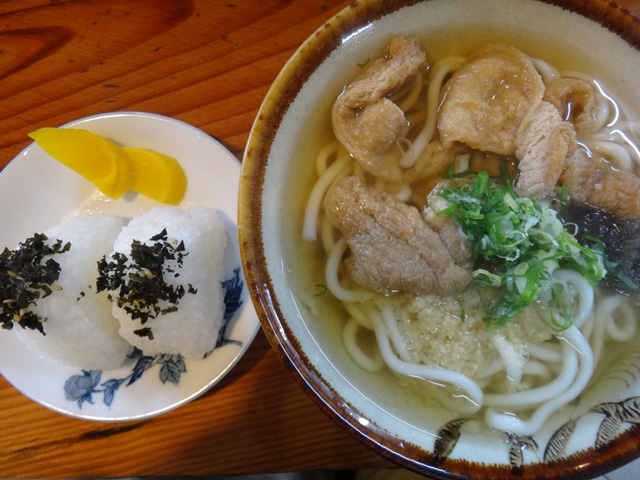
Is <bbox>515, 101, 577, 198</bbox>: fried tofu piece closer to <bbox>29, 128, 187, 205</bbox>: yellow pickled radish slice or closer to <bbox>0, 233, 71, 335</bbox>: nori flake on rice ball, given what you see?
<bbox>29, 128, 187, 205</bbox>: yellow pickled radish slice

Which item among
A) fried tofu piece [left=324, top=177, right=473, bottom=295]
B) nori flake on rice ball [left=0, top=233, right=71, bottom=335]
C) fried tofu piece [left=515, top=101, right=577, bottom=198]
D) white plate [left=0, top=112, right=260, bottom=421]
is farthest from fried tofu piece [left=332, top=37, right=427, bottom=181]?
nori flake on rice ball [left=0, top=233, right=71, bottom=335]

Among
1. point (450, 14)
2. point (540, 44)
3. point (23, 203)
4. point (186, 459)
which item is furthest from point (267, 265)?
point (23, 203)

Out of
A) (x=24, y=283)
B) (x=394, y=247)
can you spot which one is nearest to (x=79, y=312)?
(x=24, y=283)

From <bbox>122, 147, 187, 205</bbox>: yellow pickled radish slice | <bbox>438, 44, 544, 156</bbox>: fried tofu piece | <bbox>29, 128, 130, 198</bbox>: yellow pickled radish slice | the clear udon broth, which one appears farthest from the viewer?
<bbox>122, 147, 187, 205</bbox>: yellow pickled radish slice

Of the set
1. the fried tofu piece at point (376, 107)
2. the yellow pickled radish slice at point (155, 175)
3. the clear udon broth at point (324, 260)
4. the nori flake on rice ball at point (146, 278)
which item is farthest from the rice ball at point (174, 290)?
the fried tofu piece at point (376, 107)

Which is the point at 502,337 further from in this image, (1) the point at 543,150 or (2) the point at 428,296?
(1) the point at 543,150

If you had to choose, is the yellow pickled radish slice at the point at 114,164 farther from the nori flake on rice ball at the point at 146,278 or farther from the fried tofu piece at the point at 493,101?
the fried tofu piece at the point at 493,101

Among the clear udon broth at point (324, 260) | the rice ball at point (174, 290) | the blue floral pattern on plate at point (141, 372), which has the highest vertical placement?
the clear udon broth at point (324, 260)
